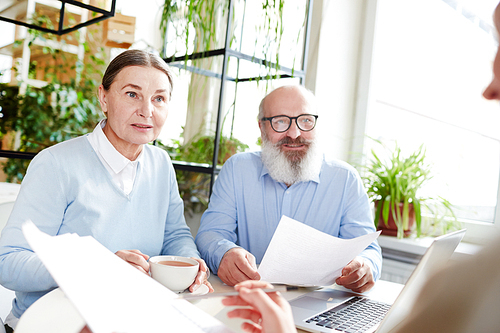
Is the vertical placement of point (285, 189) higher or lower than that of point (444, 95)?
lower

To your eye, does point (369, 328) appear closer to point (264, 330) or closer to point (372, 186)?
point (264, 330)

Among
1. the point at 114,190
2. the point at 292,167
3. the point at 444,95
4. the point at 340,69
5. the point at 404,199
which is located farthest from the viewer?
the point at 340,69

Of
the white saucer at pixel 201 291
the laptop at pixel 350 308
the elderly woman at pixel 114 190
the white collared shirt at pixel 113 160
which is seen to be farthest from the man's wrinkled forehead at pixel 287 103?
the white saucer at pixel 201 291

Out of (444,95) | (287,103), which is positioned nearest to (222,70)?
(287,103)

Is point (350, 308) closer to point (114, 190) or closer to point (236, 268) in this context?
point (236, 268)

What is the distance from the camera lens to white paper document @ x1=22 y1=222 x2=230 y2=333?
49 cm

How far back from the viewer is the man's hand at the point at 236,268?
1.09 metres

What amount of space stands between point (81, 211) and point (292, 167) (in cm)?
82

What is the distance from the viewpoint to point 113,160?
122cm

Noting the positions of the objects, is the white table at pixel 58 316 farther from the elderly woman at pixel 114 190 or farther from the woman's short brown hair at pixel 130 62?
the woman's short brown hair at pixel 130 62

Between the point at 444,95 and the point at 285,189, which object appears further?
the point at 444,95

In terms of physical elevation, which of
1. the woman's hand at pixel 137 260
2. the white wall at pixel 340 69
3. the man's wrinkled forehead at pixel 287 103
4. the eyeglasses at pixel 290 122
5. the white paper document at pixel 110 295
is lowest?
the woman's hand at pixel 137 260

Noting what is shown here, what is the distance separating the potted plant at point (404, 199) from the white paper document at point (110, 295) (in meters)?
1.83

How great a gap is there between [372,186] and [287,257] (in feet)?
4.99
